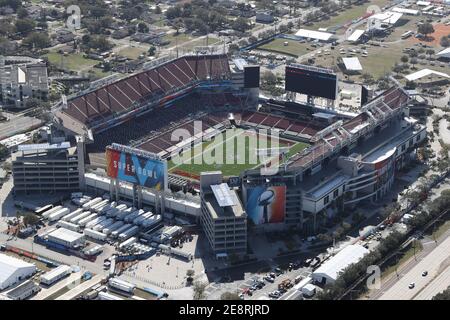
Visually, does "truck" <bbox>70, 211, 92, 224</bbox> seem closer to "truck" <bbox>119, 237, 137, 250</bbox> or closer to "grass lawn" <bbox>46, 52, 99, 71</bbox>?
"truck" <bbox>119, 237, 137, 250</bbox>

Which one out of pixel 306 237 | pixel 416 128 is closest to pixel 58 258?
pixel 306 237

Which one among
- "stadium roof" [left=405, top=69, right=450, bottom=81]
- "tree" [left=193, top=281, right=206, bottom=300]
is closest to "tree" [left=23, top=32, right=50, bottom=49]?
"stadium roof" [left=405, top=69, right=450, bottom=81]

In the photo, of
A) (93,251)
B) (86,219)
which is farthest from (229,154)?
(93,251)

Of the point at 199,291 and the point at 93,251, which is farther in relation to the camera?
the point at 93,251

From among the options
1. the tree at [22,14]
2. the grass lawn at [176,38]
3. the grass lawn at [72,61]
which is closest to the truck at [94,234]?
the grass lawn at [72,61]

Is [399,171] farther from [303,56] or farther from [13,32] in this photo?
[13,32]

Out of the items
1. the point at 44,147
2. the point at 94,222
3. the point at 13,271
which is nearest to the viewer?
the point at 13,271

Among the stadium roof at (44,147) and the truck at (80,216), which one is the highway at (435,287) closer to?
the truck at (80,216)

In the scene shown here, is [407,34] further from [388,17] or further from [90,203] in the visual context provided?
[90,203]
